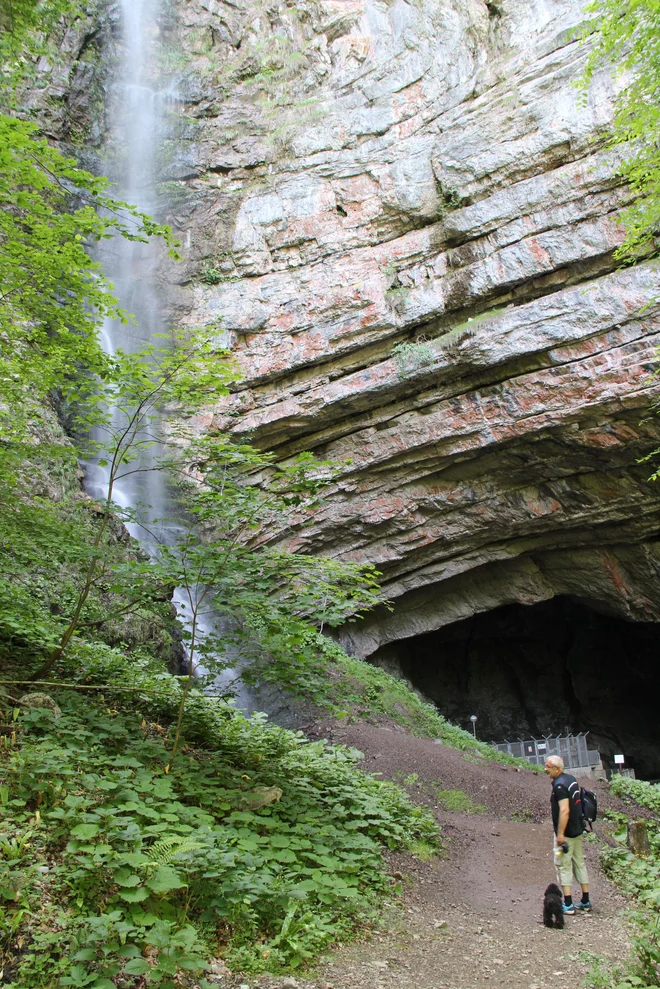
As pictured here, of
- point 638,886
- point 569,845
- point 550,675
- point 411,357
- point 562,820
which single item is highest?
point 411,357

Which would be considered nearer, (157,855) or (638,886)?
(157,855)

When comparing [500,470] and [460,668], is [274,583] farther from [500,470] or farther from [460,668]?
[460,668]

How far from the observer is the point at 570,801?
15.0ft

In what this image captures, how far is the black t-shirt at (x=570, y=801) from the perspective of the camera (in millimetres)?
4531

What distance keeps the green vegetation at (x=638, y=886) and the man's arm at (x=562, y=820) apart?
579 mm

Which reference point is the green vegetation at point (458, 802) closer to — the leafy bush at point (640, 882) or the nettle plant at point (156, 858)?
the leafy bush at point (640, 882)

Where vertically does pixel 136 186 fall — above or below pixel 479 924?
above

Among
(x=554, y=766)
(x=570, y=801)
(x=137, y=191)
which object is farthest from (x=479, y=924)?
(x=137, y=191)

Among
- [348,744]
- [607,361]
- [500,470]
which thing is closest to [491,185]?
[607,361]

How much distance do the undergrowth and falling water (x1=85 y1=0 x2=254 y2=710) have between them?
27.4 feet

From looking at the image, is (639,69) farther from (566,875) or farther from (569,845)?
(566,875)

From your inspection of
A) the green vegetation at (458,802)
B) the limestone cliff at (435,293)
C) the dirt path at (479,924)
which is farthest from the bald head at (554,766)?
the limestone cliff at (435,293)

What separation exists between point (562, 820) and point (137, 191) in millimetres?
18708

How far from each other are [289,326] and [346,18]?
942cm
